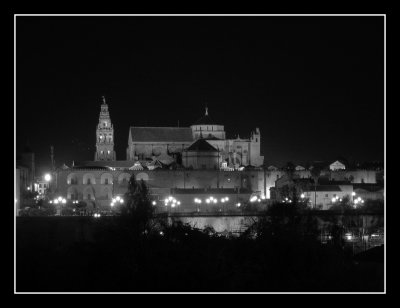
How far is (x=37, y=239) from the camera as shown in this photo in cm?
2905

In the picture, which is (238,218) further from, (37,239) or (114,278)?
(114,278)

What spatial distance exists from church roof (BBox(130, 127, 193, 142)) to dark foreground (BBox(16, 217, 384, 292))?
34823 mm

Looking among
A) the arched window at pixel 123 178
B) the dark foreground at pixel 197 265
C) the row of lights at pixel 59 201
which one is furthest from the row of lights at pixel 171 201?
the dark foreground at pixel 197 265

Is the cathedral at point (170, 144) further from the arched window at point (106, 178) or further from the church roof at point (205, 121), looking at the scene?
the arched window at point (106, 178)

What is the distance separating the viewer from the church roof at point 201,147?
54.4m

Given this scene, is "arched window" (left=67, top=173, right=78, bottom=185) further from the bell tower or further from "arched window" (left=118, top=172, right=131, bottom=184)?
the bell tower

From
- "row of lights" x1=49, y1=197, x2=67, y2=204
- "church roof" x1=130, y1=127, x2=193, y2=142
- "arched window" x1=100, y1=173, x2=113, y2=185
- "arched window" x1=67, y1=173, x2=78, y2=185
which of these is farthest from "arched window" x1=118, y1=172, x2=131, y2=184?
"church roof" x1=130, y1=127, x2=193, y2=142

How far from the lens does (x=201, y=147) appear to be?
54531 millimetres

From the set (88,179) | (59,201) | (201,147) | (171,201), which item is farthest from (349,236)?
(201,147)

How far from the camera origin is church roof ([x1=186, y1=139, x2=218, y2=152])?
54.4 meters

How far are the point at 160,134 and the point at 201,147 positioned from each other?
517cm

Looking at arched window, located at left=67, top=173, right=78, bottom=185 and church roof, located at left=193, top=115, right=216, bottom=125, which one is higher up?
church roof, located at left=193, top=115, right=216, bottom=125

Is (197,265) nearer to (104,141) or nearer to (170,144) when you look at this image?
(170,144)

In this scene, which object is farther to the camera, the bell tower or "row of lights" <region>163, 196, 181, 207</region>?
the bell tower
